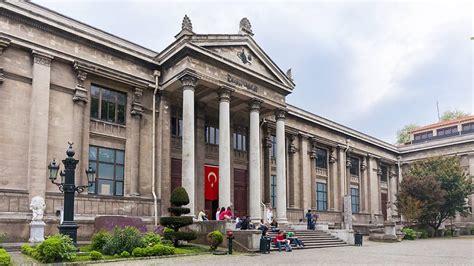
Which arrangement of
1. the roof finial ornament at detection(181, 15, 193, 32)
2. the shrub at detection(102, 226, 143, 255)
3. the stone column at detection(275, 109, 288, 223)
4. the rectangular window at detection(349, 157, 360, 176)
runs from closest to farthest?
the shrub at detection(102, 226, 143, 255), the roof finial ornament at detection(181, 15, 193, 32), the stone column at detection(275, 109, 288, 223), the rectangular window at detection(349, 157, 360, 176)

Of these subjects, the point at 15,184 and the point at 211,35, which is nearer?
the point at 15,184

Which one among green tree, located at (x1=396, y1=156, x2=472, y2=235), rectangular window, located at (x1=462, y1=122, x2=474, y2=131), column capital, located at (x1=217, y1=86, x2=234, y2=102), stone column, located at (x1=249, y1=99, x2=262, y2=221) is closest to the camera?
column capital, located at (x1=217, y1=86, x2=234, y2=102)

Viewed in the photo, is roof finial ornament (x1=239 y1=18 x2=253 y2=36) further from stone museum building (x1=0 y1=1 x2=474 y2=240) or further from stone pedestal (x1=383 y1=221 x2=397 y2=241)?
stone pedestal (x1=383 y1=221 x2=397 y2=241)

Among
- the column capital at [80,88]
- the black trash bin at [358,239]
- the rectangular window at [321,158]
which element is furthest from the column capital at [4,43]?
the rectangular window at [321,158]

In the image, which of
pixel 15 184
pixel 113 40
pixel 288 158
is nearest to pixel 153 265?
pixel 15 184

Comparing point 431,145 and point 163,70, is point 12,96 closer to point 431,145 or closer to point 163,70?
point 163,70

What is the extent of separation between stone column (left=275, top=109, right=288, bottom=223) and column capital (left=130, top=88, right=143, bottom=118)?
9.83 m

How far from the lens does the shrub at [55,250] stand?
46.9 ft

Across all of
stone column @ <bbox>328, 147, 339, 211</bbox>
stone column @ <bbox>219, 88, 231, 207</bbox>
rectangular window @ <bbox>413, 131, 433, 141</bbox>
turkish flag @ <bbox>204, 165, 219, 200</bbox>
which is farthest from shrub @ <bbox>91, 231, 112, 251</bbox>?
rectangular window @ <bbox>413, 131, 433, 141</bbox>

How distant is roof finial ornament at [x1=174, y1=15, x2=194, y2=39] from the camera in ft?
81.1

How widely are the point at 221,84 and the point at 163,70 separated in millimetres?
3742

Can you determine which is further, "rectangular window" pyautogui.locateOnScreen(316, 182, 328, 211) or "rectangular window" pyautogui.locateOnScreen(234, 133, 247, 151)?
"rectangular window" pyautogui.locateOnScreen(316, 182, 328, 211)

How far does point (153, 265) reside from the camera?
1476cm

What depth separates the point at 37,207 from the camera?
1889 cm
